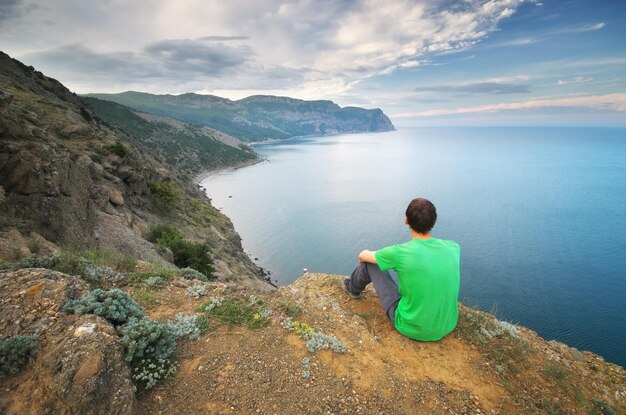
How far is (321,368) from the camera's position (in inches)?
207

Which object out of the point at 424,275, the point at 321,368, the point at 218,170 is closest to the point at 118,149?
the point at 321,368

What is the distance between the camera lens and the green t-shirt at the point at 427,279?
5188 mm

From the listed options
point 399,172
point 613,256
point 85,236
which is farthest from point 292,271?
point 399,172

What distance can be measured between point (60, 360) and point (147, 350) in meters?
1.14

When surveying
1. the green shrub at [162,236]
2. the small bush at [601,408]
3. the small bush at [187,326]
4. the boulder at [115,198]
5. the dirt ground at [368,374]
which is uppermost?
the small bush at [187,326]

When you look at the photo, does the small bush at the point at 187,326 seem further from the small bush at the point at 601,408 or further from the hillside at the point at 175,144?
the hillside at the point at 175,144

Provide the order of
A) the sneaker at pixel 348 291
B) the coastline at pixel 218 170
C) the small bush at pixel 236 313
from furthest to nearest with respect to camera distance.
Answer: the coastline at pixel 218 170
the sneaker at pixel 348 291
the small bush at pixel 236 313

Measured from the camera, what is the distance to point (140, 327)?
4.81m

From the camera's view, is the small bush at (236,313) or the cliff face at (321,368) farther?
the small bush at (236,313)

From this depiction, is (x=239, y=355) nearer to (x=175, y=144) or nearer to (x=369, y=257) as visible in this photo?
(x=369, y=257)

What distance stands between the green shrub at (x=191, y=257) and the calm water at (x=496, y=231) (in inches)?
777

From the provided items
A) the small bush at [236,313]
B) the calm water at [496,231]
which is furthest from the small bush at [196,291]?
the calm water at [496,231]

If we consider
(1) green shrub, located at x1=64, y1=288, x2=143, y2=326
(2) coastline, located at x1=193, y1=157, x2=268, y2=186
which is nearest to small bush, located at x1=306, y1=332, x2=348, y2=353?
(1) green shrub, located at x1=64, y1=288, x2=143, y2=326

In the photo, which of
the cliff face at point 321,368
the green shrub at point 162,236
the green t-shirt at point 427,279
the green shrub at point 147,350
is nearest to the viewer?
the cliff face at point 321,368
